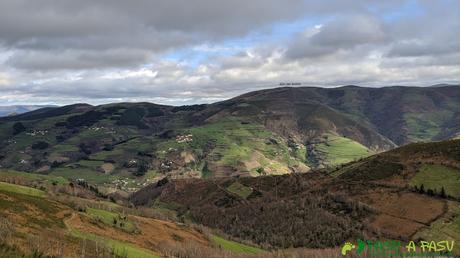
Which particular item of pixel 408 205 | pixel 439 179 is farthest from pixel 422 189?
pixel 408 205

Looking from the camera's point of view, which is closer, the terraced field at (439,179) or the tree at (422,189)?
the terraced field at (439,179)

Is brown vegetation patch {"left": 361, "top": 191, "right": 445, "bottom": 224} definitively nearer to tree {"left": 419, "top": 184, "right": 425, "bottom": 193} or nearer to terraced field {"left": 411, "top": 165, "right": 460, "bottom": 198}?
tree {"left": 419, "top": 184, "right": 425, "bottom": 193}

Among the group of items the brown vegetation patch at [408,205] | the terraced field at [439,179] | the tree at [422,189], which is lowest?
the brown vegetation patch at [408,205]

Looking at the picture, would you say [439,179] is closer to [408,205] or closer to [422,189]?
[422,189]

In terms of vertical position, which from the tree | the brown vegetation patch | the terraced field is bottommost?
the brown vegetation patch

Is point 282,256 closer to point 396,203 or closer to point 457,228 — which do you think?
point 457,228

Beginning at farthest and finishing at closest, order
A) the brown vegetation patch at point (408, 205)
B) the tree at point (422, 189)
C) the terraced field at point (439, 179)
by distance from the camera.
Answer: the tree at point (422, 189)
the terraced field at point (439, 179)
the brown vegetation patch at point (408, 205)

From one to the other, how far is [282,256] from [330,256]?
1184cm

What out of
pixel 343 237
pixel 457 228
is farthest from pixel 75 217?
pixel 457 228

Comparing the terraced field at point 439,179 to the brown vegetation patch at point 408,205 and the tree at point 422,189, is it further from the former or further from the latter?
the brown vegetation patch at point 408,205

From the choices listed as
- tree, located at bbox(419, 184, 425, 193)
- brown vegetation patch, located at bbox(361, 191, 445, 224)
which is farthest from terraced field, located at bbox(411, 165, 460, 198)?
brown vegetation patch, located at bbox(361, 191, 445, 224)

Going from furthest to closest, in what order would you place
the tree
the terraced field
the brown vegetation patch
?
the tree → the terraced field → the brown vegetation patch

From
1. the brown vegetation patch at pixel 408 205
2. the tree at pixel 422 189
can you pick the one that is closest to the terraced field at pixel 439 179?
the tree at pixel 422 189

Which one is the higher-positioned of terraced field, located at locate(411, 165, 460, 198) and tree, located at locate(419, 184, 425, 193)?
terraced field, located at locate(411, 165, 460, 198)
